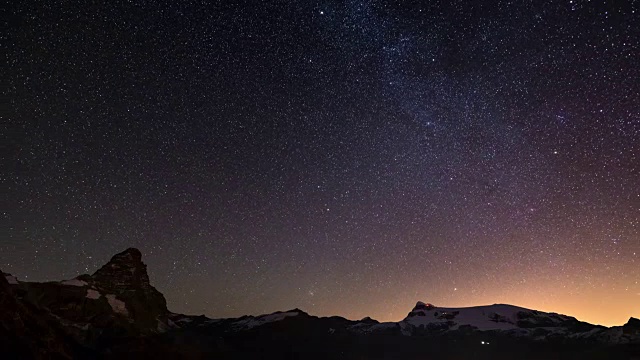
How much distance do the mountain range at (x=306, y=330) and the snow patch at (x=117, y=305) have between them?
318 millimetres

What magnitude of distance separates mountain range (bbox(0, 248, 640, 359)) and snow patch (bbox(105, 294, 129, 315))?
12.5 inches

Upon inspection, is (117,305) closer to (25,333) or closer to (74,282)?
(74,282)

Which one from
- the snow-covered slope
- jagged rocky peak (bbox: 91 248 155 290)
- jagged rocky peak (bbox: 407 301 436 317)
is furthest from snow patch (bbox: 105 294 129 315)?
jagged rocky peak (bbox: 407 301 436 317)

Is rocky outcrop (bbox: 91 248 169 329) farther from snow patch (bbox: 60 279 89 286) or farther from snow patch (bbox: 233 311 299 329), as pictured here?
snow patch (bbox: 233 311 299 329)

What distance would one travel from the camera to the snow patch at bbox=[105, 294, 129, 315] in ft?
289

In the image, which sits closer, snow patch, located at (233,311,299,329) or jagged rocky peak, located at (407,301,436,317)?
snow patch, located at (233,311,299,329)

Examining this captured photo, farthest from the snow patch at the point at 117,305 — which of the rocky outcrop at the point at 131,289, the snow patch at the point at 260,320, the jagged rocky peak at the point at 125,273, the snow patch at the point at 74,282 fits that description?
the snow patch at the point at 260,320

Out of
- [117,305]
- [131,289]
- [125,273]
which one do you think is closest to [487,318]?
[131,289]

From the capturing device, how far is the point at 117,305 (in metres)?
89.8

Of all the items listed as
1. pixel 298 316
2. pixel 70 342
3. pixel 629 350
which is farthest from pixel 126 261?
pixel 629 350

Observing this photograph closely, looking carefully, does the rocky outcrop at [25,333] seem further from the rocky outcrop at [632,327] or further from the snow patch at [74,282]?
the rocky outcrop at [632,327]

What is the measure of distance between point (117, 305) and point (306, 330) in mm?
55938

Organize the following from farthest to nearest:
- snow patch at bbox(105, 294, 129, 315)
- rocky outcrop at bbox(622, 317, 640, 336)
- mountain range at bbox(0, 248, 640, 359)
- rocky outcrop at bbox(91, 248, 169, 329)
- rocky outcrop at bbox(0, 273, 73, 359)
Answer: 1. rocky outcrop at bbox(622, 317, 640, 336)
2. rocky outcrop at bbox(91, 248, 169, 329)
3. snow patch at bbox(105, 294, 129, 315)
4. mountain range at bbox(0, 248, 640, 359)
5. rocky outcrop at bbox(0, 273, 73, 359)

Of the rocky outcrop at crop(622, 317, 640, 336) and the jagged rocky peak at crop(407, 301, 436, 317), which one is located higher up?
the jagged rocky peak at crop(407, 301, 436, 317)
